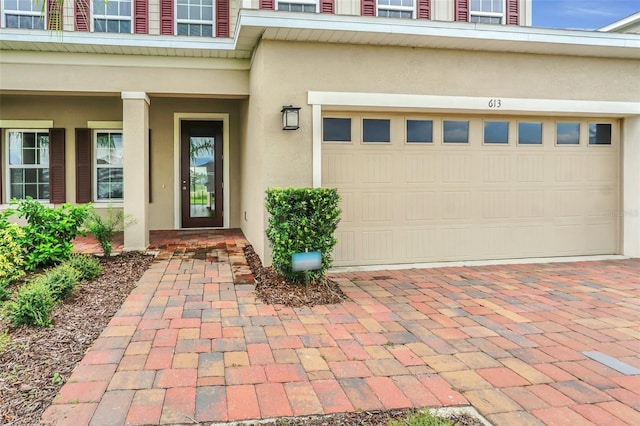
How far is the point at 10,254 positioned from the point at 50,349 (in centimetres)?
230

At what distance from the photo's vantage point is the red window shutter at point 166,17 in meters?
7.83

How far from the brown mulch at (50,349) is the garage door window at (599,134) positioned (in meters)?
6.96

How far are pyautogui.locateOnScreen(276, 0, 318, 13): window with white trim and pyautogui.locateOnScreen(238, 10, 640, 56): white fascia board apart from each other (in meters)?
2.30

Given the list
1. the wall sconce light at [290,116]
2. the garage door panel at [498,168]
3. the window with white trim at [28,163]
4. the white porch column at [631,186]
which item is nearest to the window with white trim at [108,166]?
the window with white trim at [28,163]

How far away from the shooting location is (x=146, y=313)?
4125mm

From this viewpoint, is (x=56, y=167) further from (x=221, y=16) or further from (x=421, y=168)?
(x=421, y=168)

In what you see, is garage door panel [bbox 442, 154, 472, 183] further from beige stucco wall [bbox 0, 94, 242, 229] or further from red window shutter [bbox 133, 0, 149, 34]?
red window shutter [bbox 133, 0, 149, 34]

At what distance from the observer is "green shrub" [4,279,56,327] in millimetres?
3637

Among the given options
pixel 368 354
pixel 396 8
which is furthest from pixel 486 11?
pixel 368 354

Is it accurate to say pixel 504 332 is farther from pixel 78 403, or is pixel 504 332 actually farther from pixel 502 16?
pixel 502 16

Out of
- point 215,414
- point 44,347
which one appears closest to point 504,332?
point 215,414

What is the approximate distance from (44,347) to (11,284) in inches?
89.0

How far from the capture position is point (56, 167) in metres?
8.73

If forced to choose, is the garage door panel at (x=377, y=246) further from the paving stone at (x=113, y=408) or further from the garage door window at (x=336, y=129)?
the paving stone at (x=113, y=408)
